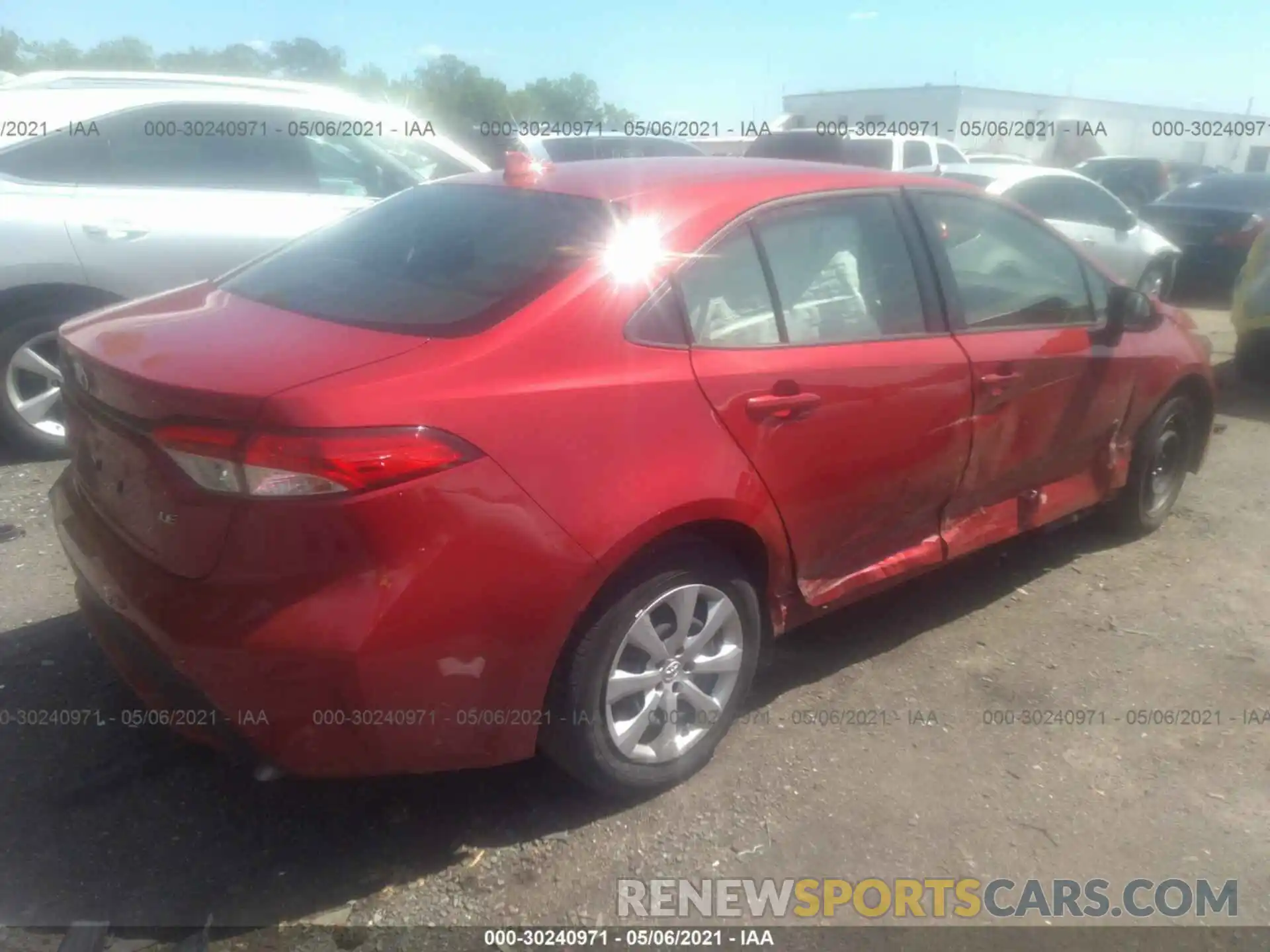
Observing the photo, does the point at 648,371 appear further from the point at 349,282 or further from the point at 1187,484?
the point at 1187,484

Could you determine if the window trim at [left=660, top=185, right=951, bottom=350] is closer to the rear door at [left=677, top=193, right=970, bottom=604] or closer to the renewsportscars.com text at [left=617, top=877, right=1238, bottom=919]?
the rear door at [left=677, top=193, right=970, bottom=604]

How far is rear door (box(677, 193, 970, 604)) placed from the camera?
110 inches

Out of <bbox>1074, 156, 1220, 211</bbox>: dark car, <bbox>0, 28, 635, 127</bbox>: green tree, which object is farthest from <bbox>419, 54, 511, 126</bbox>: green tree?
<bbox>1074, 156, 1220, 211</bbox>: dark car

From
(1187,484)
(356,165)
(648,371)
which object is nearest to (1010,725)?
(648,371)

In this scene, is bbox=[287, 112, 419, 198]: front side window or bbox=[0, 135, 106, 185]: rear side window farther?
bbox=[287, 112, 419, 198]: front side window

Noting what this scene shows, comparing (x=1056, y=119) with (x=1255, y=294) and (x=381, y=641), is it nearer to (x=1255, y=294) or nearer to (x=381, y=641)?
(x=1255, y=294)

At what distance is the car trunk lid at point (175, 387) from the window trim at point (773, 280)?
75 cm

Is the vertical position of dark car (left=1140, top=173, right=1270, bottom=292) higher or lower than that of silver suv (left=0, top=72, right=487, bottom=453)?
lower

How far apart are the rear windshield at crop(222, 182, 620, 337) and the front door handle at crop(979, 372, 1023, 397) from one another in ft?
4.63

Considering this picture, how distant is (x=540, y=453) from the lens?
2.32m

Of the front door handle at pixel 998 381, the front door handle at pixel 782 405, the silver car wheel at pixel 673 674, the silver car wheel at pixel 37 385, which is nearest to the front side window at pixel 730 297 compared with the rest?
the front door handle at pixel 782 405

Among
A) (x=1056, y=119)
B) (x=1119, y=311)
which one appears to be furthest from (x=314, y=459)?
(x=1056, y=119)

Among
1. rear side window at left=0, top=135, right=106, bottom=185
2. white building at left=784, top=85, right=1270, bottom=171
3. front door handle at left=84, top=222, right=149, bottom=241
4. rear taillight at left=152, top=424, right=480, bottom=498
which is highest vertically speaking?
rear side window at left=0, top=135, right=106, bottom=185

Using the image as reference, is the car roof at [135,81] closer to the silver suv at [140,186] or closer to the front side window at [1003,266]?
the silver suv at [140,186]
